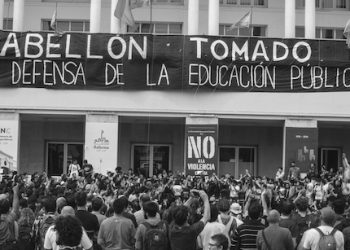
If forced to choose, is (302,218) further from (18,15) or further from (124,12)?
(18,15)

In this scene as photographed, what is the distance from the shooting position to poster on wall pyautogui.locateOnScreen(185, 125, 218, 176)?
30656 millimetres

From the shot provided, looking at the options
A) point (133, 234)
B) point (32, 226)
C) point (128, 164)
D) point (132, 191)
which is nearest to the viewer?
point (133, 234)

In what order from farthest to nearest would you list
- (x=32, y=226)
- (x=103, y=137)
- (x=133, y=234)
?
1. (x=103, y=137)
2. (x=32, y=226)
3. (x=133, y=234)

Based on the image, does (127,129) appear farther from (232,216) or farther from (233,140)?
(232,216)

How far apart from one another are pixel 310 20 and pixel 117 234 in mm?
26036

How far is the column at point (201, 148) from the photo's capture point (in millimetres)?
30672

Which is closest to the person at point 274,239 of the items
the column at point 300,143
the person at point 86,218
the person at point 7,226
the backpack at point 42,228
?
the person at point 86,218

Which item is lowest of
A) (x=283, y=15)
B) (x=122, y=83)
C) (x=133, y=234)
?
(x=133, y=234)

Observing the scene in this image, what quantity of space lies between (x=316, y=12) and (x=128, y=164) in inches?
517

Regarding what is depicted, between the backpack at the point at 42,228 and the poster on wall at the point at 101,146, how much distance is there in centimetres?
2079

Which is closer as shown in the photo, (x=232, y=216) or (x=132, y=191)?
(x=232, y=216)

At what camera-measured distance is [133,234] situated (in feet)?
31.0

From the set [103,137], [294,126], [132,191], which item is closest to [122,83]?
[103,137]

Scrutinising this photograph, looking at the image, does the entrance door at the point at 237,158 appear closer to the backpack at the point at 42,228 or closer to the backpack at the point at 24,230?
the backpack at the point at 24,230
